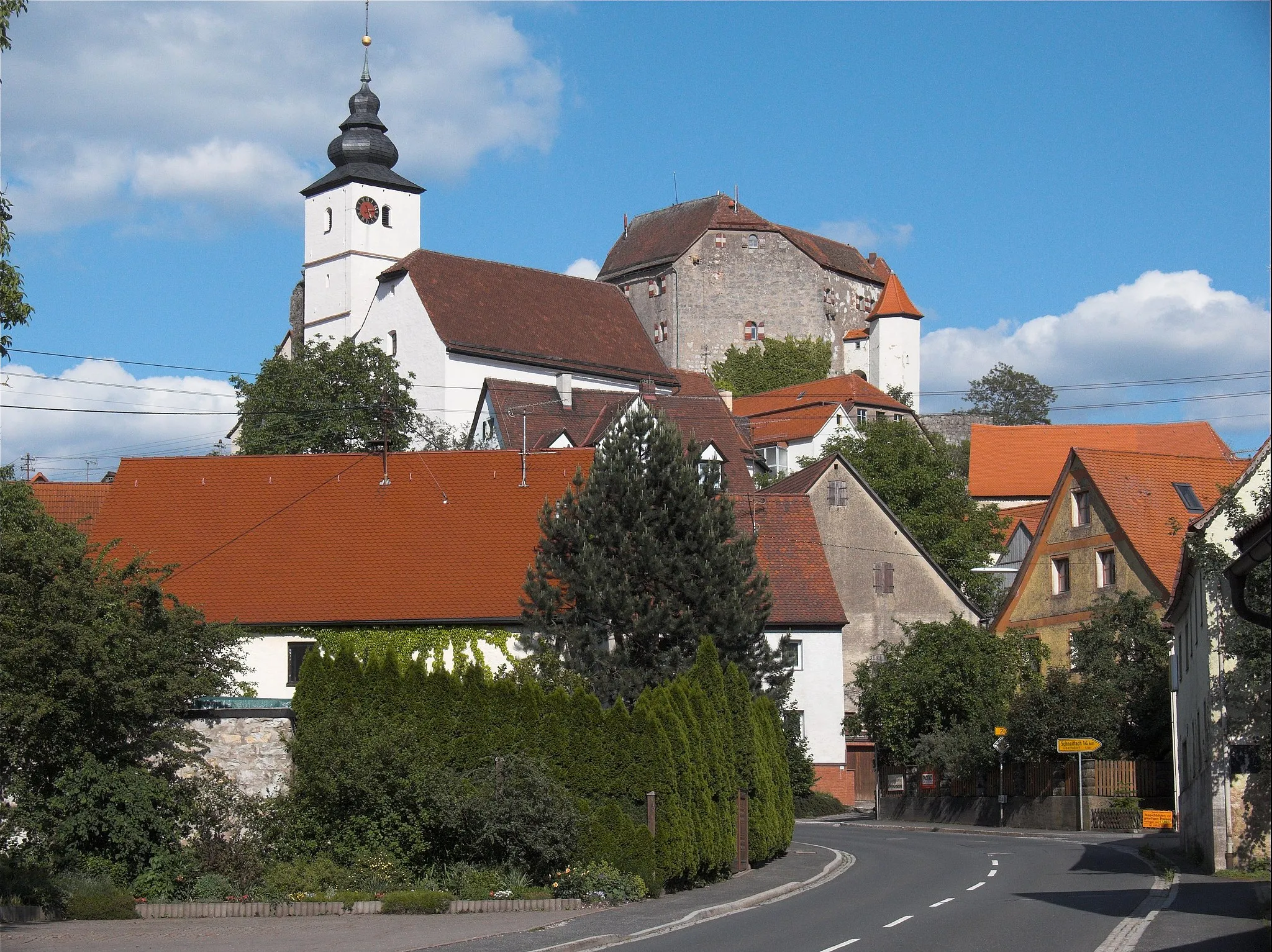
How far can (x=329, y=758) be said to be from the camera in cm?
2380

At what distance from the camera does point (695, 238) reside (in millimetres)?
127125

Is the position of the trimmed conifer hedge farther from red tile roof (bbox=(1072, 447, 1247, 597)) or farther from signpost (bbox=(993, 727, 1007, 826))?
red tile roof (bbox=(1072, 447, 1247, 597))

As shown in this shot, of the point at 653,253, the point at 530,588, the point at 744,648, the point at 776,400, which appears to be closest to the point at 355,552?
the point at 530,588

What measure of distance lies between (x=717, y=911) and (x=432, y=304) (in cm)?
6626

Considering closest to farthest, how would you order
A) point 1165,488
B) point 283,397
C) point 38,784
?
point 38,784 → point 1165,488 → point 283,397

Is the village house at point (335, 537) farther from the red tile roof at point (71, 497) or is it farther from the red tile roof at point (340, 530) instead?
the red tile roof at point (71, 497)

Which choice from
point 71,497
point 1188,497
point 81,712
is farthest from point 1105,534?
point 81,712

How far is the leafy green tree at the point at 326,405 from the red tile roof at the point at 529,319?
311 inches

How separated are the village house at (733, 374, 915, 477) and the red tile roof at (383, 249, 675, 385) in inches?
379

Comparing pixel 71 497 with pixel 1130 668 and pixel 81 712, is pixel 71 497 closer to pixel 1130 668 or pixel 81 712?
pixel 81 712

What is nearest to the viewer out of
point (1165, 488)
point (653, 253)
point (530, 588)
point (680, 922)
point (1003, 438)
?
point (680, 922)

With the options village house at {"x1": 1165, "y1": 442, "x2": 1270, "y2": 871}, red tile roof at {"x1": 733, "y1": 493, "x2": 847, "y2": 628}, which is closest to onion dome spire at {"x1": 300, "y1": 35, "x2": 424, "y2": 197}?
red tile roof at {"x1": 733, "y1": 493, "x2": 847, "y2": 628}

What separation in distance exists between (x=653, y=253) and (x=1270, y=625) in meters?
118

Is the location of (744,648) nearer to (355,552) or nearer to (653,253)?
(355,552)
